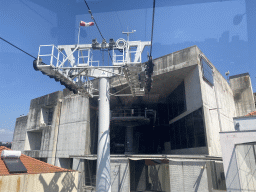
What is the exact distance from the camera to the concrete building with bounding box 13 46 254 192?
1421 centimetres

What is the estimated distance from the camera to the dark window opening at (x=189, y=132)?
1611cm

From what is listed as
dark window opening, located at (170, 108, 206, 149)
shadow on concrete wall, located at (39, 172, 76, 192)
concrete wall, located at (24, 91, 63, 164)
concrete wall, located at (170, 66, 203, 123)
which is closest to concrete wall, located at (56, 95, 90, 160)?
concrete wall, located at (24, 91, 63, 164)

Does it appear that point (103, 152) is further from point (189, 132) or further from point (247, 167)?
point (189, 132)

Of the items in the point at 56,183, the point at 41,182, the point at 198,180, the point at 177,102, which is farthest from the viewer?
the point at 177,102

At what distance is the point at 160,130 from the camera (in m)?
29.7

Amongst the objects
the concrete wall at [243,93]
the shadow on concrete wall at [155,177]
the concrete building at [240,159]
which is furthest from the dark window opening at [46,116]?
the concrete wall at [243,93]

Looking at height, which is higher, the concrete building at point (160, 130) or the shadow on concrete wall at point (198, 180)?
the concrete building at point (160, 130)

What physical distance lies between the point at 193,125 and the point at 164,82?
243 inches

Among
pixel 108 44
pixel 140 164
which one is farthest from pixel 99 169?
pixel 140 164

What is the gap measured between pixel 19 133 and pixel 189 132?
33.7m

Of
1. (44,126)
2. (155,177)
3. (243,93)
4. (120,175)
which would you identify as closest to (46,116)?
(44,126)

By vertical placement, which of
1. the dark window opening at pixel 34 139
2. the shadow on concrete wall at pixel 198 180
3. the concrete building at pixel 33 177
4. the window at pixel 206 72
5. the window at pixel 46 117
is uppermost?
the window at pixel 206 72

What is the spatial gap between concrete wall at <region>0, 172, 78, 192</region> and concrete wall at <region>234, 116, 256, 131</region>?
1201cm

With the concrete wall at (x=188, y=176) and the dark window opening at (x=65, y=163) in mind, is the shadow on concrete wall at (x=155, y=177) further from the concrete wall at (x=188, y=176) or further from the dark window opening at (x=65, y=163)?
the dark window opening at (x=65, y=163)
